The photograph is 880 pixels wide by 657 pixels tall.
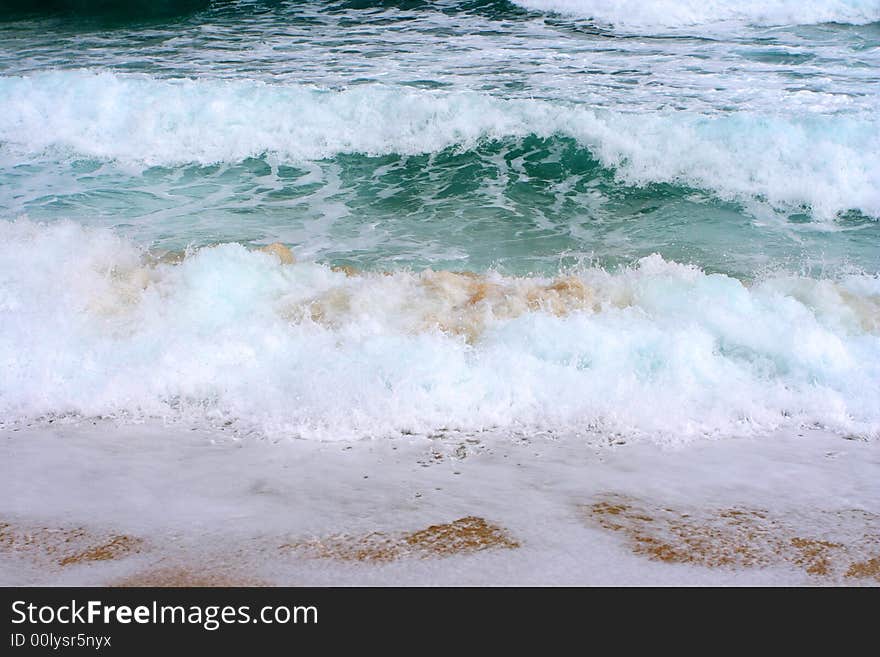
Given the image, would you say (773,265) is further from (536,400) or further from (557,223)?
(536,400)

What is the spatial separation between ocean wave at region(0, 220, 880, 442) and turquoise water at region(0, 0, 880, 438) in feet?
0.07

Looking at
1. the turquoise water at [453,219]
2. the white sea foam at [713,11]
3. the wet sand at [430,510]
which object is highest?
the white sea foam at [713,11]

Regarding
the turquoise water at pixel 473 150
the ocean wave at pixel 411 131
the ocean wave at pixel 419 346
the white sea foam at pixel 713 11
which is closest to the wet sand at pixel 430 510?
the ocean wave at pixel 419 346

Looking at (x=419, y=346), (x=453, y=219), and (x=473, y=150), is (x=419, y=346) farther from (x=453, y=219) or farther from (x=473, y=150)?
(x=473, y=150)

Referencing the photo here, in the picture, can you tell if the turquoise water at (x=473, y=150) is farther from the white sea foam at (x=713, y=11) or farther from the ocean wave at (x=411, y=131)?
the white sea foam at (x=713, y=11)

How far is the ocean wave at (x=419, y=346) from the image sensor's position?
391 centimetres

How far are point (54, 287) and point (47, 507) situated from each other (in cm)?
250

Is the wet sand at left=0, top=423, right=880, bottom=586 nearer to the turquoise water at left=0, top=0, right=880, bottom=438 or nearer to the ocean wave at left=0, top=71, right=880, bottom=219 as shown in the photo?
the turquoise water at left=0, top=0, right=880, bottom=438

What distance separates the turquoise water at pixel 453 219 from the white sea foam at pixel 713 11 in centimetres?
8

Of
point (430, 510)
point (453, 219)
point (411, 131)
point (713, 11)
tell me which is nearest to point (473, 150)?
point (411, 131)

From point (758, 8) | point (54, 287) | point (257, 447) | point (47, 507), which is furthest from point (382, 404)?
point (758, 8)

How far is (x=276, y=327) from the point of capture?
15.5 feet

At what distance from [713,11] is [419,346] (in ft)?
46.9

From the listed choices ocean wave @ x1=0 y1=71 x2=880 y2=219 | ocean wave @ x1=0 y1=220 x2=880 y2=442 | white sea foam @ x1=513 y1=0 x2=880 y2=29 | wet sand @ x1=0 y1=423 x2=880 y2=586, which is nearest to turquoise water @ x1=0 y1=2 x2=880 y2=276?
ocean wave @ x1=0 y1=71 x2=880 y2=219
